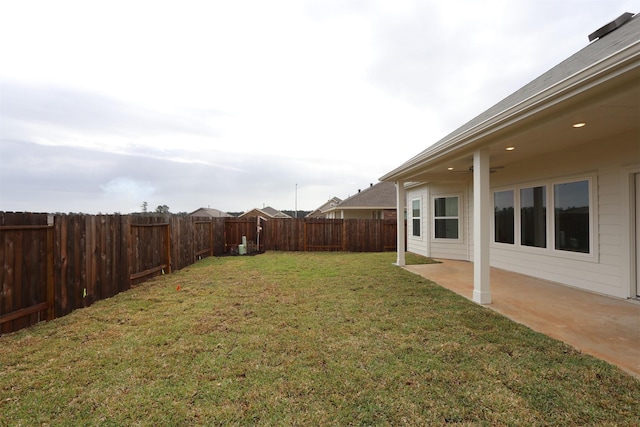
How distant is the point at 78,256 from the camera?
478 centimetres

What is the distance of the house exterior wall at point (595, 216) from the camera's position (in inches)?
190

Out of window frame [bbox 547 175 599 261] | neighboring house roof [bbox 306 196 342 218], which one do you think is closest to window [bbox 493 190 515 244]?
window frame [bbox 547 175 599 261]

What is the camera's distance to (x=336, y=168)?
2852 cm

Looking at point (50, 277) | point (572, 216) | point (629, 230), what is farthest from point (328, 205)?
point (50, 277)

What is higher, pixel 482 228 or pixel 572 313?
pixel 482 228

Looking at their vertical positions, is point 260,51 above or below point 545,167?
above

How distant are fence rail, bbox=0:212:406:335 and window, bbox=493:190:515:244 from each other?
29.3ft

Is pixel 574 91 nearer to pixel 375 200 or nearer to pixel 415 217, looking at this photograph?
pixel 415 217

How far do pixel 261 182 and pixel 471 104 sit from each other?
66.8 feet

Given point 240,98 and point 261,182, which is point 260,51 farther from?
point 261,182

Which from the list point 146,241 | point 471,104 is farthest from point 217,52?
point 471,104

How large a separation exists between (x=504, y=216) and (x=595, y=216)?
8.34 feet

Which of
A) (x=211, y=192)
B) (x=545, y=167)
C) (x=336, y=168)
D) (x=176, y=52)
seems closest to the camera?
(x=545, y=167)

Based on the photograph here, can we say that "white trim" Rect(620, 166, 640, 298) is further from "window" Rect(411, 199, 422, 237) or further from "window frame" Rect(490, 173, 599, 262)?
"window" Rect(411, 199, 422, 237)
